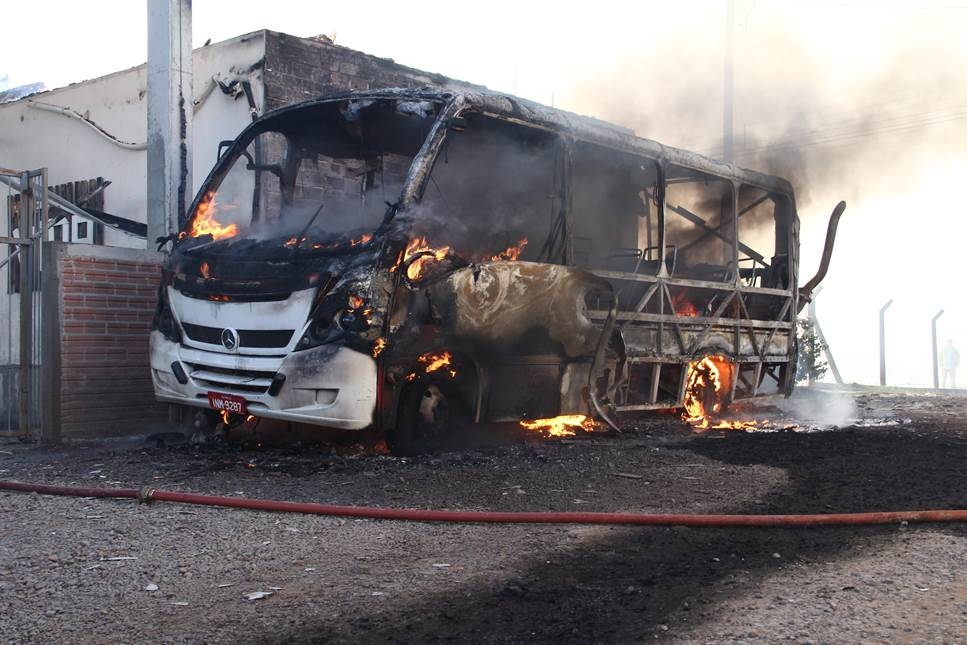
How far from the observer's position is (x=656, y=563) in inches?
153

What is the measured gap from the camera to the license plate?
20.7ft

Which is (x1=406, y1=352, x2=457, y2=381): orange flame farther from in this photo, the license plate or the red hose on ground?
the red hose on ground

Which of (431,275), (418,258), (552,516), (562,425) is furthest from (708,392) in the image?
(552,516)

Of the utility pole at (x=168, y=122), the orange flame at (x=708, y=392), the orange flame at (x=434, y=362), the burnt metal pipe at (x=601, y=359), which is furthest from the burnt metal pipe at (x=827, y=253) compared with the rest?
the utility pole at (x=168, y=122)

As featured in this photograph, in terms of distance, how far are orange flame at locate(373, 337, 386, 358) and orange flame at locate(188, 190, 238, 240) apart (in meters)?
1.88

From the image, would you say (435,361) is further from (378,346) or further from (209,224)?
(209,224)

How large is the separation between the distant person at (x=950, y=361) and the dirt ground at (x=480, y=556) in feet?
48.3

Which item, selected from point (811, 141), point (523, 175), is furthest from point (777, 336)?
point (523, 175)

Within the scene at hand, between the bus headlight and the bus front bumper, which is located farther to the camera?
the bus headlight

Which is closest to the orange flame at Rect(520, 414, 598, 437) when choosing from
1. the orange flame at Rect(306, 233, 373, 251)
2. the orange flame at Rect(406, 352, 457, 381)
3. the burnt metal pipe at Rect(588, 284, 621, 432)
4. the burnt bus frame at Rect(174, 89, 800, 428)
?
the burnt metal pipe at Rect(588, 284, 621, 432)

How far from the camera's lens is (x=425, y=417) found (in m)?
6.62

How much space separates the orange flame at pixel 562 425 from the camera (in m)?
7.70

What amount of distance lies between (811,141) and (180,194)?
859 cm

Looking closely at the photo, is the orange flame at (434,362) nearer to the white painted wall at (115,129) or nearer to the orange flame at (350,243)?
the orange flame at (350,243)
